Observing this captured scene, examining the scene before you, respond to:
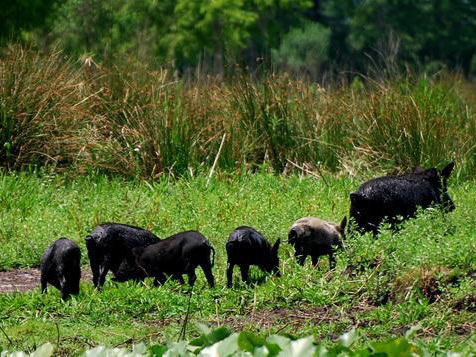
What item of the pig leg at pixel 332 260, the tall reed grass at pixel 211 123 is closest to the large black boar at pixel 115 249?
the pig leg at pixel 332 260

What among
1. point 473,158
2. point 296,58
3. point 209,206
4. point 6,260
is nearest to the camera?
point 6,260

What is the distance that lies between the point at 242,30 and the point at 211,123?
2383 centimetres

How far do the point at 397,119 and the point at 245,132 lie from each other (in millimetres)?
2110

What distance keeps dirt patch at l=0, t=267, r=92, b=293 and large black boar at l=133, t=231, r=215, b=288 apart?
121 cm

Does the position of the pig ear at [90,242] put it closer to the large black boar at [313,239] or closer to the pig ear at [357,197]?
the large black boar at [313,239]

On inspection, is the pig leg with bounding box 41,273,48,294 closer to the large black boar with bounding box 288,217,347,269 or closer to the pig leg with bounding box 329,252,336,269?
the large black boar with bounding box 288,217,347,269

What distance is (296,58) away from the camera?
48656 millimetres

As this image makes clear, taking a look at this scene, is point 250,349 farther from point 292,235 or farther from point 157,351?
point 292,235

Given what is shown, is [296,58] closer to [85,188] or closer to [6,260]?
[85,188]

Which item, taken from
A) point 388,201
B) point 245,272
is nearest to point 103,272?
point 245,272

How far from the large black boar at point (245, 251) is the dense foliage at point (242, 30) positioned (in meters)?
6.73

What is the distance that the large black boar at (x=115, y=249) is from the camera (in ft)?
30.0

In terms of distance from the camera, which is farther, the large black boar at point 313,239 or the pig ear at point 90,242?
the large black boar at point 313,239

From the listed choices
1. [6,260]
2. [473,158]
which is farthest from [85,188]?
[473,158]
